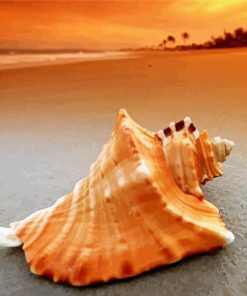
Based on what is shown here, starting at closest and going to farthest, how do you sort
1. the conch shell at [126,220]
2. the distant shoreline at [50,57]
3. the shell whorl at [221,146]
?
the conch shell at [126,220] < the shell whorl at [221,146] < the distant shoreline at [50,57]

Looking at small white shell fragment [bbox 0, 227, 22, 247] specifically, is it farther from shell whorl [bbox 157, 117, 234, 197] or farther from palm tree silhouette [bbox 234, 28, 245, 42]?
palm tree silhouette [bbox 234, 28, 245, 42]

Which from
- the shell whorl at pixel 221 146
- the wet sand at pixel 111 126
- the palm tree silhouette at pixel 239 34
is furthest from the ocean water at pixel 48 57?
the shell whorl at pixel 221 146

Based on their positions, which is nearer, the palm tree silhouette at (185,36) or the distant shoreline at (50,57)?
the palm tree silhouette at (185,36)

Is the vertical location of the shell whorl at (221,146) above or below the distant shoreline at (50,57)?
below

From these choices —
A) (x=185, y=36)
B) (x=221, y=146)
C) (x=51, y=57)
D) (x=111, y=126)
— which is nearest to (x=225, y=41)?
(x=185, y=36)

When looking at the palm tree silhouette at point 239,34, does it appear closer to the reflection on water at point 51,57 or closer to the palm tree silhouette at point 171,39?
the palm tree silhouette at point 171,39

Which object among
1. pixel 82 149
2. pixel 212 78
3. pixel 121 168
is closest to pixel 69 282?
pixel 121 168

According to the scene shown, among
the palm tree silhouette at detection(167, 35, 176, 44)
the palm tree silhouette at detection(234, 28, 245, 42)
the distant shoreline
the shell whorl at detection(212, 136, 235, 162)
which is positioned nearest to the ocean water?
the distant shoreline
